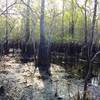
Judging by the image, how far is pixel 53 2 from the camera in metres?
13.0

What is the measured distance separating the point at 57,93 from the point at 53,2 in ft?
30.5

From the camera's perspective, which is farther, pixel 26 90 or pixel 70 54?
pixel 70 54

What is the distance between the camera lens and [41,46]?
886 centimetres

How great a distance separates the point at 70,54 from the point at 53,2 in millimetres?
3559

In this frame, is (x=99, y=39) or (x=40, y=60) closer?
(x=40, y=60)

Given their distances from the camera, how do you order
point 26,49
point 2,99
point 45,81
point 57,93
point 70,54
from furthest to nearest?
point 70,54
point 26,49
point 45,81
point 57,93
point 2,99

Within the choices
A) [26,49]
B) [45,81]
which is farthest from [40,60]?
[26,49]

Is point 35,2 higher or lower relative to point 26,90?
higher

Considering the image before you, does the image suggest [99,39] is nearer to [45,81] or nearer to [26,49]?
[26,49]

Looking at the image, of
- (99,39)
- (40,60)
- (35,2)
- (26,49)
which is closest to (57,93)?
(40,60)

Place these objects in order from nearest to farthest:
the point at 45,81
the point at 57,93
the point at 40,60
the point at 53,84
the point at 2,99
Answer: the point at 2,99
the point at 57,93
the point at 53,84
the point at 45,81
the point at 40,60

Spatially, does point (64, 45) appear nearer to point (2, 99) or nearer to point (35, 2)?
point (35, 2)

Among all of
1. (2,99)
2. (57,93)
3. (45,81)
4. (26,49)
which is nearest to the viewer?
(2,99)

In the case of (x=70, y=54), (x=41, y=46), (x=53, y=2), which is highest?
(x=53, y=2)
